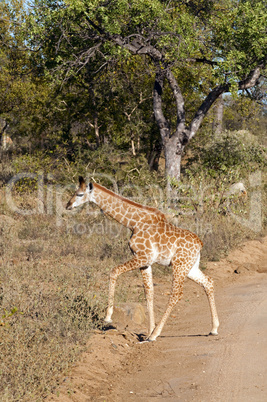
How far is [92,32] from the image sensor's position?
53.1 feet

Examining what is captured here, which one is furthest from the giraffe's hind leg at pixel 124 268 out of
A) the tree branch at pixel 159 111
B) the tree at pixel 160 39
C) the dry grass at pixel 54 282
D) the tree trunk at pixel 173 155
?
the tree branch at pixel 159 111

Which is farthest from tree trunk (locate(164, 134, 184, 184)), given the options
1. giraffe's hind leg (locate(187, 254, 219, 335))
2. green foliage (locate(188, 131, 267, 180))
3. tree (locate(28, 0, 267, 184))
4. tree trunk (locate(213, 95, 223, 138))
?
giraffe's hind leg (locate(187, 254, 219, 335))

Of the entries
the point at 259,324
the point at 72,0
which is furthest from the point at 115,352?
the point at 72,0

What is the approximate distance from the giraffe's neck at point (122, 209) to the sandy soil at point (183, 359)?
1520mm

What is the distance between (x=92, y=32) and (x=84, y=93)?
317 centimetres

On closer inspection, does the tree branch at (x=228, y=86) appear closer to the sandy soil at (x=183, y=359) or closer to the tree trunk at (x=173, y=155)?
the tree trunk at (x=173, y=155)

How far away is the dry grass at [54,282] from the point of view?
17.6 feet

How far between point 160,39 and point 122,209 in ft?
32.2

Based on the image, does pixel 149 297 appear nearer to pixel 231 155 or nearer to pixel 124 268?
pixel 124 268

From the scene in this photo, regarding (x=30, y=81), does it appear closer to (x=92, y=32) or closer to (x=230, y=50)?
(x=92, y=32)

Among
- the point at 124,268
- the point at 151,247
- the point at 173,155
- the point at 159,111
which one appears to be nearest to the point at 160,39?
the point at 159,111

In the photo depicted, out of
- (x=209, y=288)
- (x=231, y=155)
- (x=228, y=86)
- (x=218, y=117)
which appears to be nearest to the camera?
(x=209, y=288)

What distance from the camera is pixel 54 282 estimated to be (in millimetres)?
8383

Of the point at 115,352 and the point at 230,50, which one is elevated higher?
the point at 230,50
